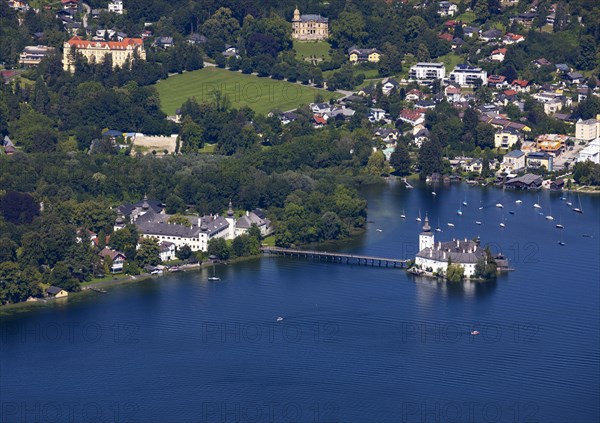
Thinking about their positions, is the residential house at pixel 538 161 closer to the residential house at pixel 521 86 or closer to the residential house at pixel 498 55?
the residential house at pixel 521 86

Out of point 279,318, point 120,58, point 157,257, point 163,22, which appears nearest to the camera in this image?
point 279,318

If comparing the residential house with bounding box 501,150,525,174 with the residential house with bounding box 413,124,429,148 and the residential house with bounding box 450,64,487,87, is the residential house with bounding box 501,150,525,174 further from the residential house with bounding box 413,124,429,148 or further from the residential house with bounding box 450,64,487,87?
the residential house with bounding box 450,64,487,87

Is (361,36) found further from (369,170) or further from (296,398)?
(296,398)

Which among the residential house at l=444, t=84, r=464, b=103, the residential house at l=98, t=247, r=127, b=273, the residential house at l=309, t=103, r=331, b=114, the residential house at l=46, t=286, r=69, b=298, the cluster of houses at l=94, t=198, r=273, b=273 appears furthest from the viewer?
the residential house at l=444, t=84, r=464, b=103

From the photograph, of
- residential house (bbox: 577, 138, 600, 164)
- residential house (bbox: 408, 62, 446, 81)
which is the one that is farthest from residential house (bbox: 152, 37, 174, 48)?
residential house (bbox: 577, 138, 600, 164)

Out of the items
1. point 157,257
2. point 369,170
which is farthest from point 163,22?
point 157,257

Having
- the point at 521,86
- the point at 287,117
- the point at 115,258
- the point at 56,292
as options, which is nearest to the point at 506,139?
the point at 521,86
